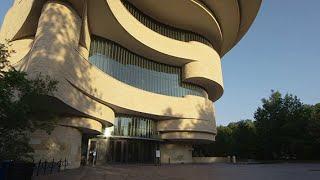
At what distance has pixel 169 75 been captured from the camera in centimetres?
3731

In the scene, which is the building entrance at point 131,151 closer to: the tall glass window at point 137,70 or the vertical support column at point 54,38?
the tall glass window at point 137,70

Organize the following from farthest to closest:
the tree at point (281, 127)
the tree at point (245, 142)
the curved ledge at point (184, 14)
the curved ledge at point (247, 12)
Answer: the tree at point (245, 142)
the tree at point (281, 127)
the curved ledge at point (247, 12)
the curved ledge at point (184, 14)

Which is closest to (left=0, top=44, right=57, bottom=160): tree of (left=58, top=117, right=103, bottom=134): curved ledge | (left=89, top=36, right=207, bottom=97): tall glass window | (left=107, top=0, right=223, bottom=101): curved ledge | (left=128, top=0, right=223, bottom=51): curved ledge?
(left=58, top=117, right=103, bottom=134): curved ledge

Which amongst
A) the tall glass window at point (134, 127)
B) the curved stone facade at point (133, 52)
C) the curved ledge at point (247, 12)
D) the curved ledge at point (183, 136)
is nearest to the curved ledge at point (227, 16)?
the curved stone facade at point (133, 52)

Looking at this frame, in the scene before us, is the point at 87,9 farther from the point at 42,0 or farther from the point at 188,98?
the point at 188,98

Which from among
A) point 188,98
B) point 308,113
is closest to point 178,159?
point 188,98

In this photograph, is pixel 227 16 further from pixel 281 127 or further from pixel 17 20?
pixel 17 20

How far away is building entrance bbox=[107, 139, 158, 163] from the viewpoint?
3136 cm

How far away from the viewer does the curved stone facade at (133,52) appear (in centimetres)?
2030

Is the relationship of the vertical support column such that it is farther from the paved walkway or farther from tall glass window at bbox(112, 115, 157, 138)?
tall glass window at bbox(112, 115, 157, 138)

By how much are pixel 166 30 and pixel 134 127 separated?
47.8 feet

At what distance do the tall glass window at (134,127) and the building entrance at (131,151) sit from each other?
3.01ft

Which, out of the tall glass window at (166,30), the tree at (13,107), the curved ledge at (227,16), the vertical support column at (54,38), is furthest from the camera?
the curved ledge at (227,16)

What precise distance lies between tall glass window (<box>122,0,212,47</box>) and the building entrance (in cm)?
1511
